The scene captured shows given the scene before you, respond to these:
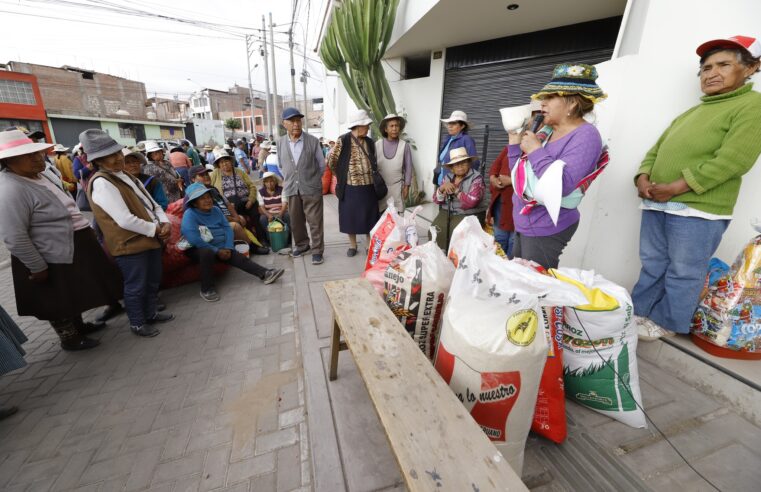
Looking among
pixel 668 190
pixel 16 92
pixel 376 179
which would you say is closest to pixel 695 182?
pixel 668 190

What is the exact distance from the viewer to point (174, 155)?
6340 millimetres

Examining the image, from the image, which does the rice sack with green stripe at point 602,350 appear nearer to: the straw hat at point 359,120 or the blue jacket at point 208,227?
the straw hat at point 359,120

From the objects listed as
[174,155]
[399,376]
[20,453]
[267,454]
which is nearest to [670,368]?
[399,376]

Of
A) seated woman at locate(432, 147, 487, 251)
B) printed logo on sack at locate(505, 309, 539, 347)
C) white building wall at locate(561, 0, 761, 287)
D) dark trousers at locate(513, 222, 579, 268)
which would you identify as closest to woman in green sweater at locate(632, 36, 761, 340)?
white building wall at locate(561, 0, 761, 287)

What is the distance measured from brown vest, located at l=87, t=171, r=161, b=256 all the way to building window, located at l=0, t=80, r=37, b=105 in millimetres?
29504

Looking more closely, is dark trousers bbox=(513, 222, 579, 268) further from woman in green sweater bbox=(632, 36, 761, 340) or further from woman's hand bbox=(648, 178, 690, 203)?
woman in green sweater bbox=(632, 36, 761, 340)

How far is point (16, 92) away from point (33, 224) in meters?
30.1

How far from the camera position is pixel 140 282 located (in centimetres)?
302

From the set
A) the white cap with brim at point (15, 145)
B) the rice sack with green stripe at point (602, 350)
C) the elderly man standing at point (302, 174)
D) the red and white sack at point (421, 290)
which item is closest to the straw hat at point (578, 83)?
the rice sack with green stripe at point (602, 350)

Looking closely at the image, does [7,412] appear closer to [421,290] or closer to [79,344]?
[79,344]

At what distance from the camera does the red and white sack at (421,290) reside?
1877 mm

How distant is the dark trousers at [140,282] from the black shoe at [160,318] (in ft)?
0.15

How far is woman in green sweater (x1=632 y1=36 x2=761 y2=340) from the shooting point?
180 cm

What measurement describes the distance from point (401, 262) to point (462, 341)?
2.31 ft
